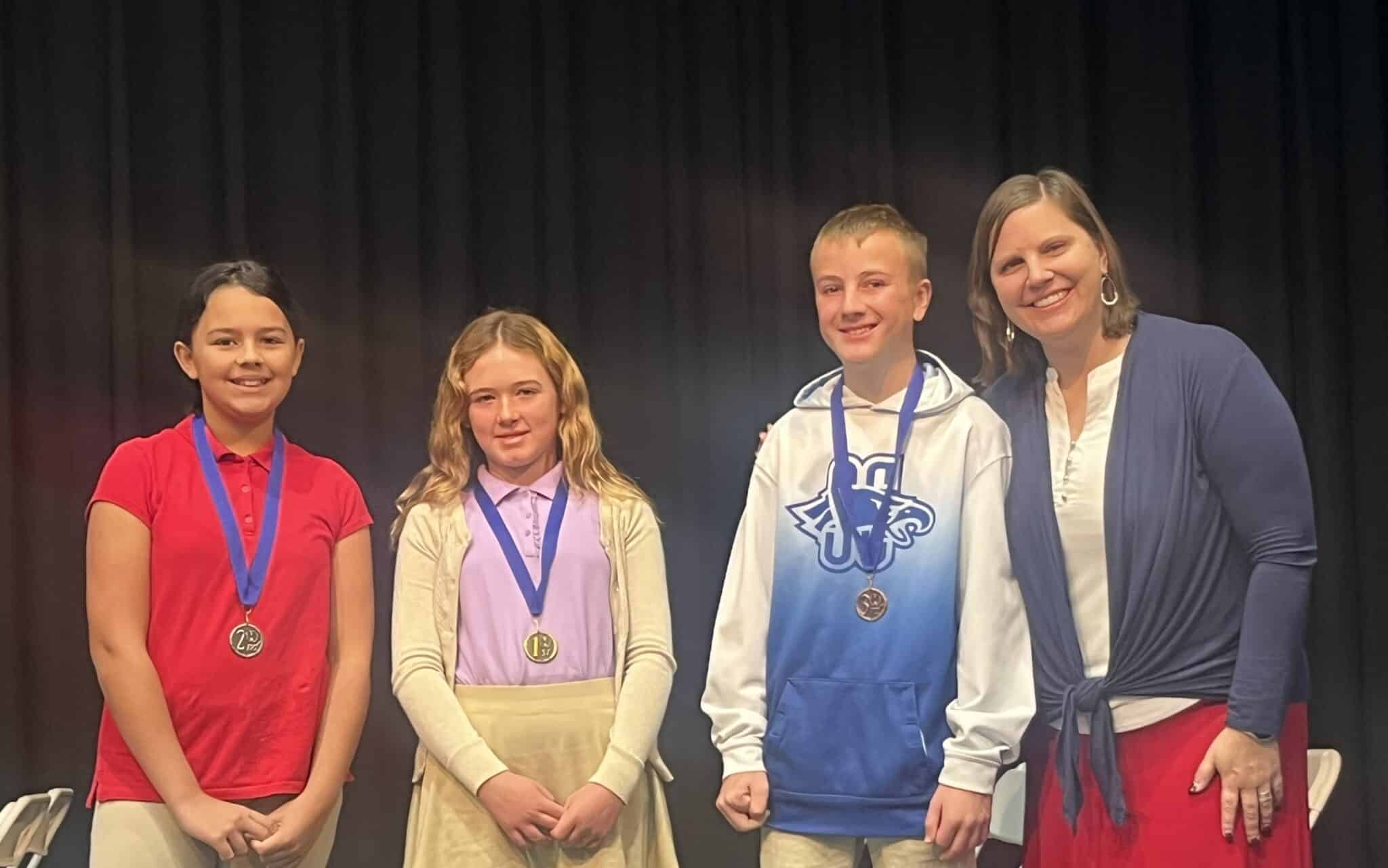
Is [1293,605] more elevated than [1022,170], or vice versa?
[1022,170]

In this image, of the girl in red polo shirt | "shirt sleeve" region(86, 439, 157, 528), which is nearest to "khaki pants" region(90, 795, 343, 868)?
the girl in red polo shirt

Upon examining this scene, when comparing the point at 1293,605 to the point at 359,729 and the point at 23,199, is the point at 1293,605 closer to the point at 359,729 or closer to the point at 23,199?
the point at 359,729

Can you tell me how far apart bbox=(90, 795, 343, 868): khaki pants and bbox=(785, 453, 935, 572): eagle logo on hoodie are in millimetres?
1275

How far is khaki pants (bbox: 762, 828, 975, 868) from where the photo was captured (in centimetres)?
297

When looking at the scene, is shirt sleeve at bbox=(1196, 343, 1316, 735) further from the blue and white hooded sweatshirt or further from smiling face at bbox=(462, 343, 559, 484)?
smiling face at bbox=(462, 343, 559, 484)

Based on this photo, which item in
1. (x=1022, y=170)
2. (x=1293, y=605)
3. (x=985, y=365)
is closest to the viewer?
(x=1293, y=605)

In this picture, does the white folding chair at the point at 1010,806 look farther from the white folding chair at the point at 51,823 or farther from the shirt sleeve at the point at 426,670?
the white folding chair at the point at 51,823

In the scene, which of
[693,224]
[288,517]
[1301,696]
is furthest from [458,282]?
[1301,696]

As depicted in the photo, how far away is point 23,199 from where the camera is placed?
3.94 metres

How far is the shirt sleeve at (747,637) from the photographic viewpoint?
122 inches

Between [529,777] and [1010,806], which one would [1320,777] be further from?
[529,777]

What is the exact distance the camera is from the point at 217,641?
3.09 meters

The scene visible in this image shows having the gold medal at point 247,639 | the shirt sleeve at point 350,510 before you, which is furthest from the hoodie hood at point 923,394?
the gold medal at point 247,639

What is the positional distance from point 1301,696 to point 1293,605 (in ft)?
0.66
